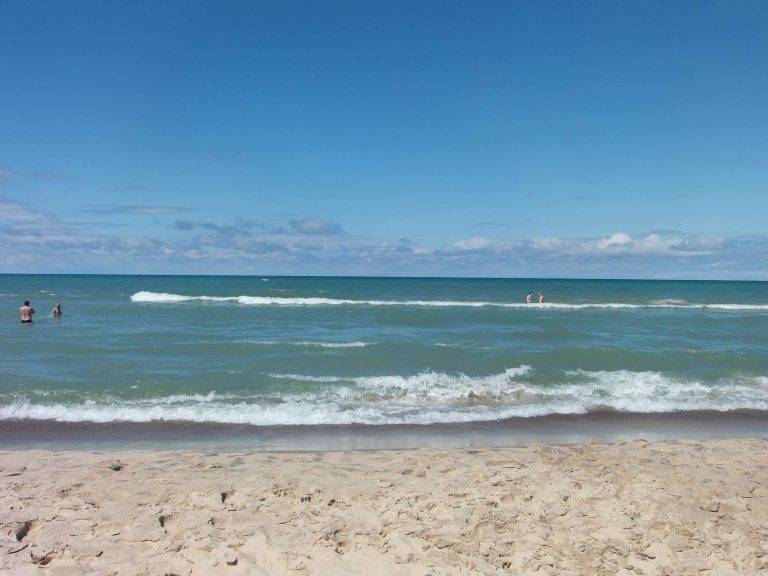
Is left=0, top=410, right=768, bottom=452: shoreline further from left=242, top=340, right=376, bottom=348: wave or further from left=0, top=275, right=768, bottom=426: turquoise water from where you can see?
left=242, top=340, right=376, bottom=348: wave

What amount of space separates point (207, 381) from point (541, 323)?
1865cm

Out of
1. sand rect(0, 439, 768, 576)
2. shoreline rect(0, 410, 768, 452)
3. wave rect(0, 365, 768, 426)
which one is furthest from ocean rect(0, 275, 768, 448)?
sand rect(0, 439, 768, 576)

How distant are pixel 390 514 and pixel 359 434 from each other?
3915 mm

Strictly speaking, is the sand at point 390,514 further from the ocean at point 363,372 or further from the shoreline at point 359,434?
the ocean at point 363,372

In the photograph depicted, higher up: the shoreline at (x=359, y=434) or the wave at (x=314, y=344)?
the wave at (x=314, y=344)

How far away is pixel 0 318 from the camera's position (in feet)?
87.5

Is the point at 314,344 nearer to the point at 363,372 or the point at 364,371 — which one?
the point at 364,371

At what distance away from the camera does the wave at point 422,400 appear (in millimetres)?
10094

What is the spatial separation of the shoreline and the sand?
4.58 ft

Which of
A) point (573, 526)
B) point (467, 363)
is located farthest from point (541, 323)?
point (573, 526)

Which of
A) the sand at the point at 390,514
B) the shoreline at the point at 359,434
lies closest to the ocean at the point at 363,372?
the shoreline at the point at 359,434

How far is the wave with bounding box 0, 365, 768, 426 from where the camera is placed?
33.1 feet

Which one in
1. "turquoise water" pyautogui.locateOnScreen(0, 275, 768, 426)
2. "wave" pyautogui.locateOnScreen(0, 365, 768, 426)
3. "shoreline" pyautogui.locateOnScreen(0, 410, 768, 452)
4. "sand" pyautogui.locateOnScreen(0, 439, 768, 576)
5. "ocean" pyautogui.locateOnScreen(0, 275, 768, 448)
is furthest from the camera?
"turquoise water" pyautogui.locateOnScreen(0, 275, 768, 426)

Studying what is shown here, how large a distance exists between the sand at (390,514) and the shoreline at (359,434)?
4.58 ft
